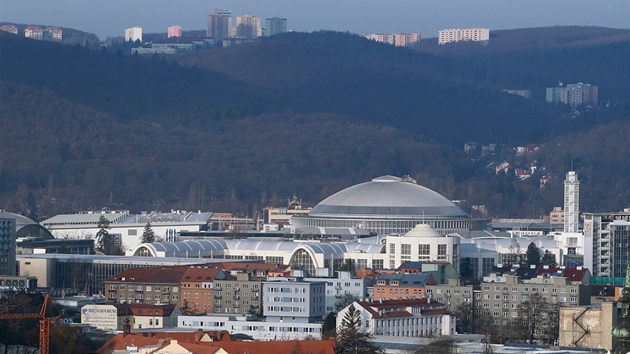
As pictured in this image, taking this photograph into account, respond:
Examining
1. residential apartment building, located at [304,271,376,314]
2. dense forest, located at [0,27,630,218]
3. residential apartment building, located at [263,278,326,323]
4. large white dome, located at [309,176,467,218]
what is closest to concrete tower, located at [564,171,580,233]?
large white dome, located at [309,176,467,218]

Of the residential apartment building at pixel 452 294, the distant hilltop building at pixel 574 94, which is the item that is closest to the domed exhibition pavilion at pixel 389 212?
the residential apartment building at pixel 452 294

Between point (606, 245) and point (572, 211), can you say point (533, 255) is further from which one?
point (572, 211)

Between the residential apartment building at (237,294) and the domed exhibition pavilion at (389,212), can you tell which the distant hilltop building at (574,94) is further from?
the residential apartment building at (237,294)

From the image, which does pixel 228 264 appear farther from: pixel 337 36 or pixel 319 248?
pixel 337 36

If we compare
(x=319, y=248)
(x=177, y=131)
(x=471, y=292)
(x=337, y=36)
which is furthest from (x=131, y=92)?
(x=471, y=292)

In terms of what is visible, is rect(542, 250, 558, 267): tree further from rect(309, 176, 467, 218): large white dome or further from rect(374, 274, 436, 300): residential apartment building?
rect(309, 176, 467, 218): large white dome

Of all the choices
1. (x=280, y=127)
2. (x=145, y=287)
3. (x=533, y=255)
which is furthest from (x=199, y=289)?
(x=280, y=127)
